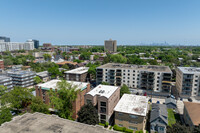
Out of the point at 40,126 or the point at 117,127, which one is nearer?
the point at 40,126

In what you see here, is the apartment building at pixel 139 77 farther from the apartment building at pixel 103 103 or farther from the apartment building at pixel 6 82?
the apartment building at pixel 6 82

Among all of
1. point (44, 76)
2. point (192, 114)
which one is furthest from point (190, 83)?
point (44, 76)

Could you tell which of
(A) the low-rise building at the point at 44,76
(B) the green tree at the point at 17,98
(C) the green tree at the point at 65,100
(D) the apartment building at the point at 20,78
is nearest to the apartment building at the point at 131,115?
(C) the green tree at the point at 65,100

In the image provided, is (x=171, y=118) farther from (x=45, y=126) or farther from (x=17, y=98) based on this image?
(x=17, y=98)

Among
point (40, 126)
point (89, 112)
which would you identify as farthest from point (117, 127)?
point (40, 126)

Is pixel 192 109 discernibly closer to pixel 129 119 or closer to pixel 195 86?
pixel 129 119

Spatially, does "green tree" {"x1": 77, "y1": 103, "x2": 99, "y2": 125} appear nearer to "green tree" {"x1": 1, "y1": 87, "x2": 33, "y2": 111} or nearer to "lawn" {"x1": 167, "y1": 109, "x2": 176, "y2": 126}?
"green tree" {"x1": 1, "y1": 87, "x2": 33, "y2": 111}
